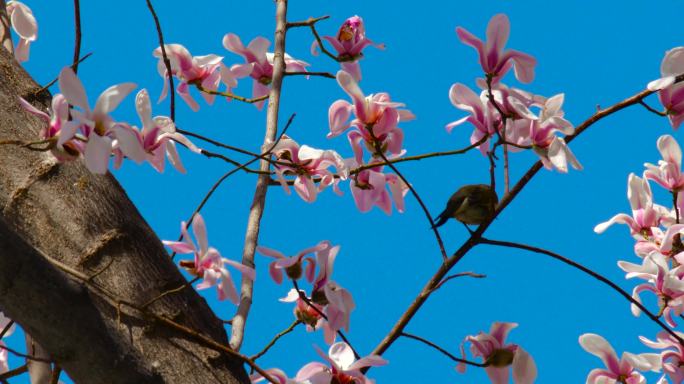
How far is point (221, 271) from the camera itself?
3.84 feet

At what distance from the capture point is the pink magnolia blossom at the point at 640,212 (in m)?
1.64

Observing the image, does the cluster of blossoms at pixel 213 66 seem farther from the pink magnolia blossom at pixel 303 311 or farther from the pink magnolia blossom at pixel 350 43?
the pink magnolia blossom at pixel 303 311

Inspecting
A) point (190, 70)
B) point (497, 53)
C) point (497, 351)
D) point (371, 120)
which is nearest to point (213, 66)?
point (190, 70)

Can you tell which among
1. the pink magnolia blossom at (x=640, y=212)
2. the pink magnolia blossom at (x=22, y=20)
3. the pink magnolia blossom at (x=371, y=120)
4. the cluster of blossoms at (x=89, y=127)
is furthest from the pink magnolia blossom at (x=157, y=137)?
the pink magnolia blossom at (x=640, y=212)

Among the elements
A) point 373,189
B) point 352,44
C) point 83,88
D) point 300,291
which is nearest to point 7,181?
point 83,88

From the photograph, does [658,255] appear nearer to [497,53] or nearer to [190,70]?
[497,53]

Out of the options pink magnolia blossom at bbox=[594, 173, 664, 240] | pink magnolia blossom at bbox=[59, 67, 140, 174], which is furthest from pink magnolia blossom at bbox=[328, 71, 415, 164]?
pink magnolia blossom at bbox=[594, 173, 664, 240]

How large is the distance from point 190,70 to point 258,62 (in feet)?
0.51

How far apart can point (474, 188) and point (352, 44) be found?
52 cm

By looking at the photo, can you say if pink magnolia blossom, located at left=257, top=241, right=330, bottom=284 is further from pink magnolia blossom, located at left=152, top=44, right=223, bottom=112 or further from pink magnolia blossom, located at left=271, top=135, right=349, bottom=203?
pink magnolia blossom, located at left=152, top=44, right=223, bottom=112

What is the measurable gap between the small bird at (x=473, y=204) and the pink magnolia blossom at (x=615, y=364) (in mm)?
270

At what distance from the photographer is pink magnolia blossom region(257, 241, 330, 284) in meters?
1.22

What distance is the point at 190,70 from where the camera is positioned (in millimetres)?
1604

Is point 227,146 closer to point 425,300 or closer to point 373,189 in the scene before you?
point 373,189
